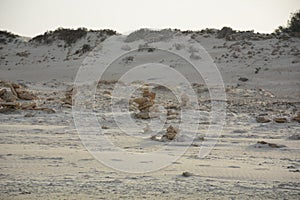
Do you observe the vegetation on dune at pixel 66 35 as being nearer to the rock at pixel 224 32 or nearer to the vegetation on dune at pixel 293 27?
→ the rock at pixel 224 32

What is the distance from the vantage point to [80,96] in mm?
9516

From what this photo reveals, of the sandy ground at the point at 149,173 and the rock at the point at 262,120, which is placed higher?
the rock at the point at 262,120

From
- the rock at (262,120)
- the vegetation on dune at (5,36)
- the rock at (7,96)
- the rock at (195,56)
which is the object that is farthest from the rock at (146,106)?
the vegetation on dune at (5,36)

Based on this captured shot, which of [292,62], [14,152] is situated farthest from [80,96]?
[292,62]

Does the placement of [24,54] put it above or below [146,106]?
above

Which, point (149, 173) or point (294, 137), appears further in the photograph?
point (294, 137)

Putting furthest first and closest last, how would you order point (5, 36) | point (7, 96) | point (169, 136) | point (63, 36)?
point (5, 36)
point (63, 36)
point (7, 96)
point (169, 136)

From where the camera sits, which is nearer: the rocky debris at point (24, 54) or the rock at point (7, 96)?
the rock at point (7, 96)

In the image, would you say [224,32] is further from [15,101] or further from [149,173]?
[149,173]

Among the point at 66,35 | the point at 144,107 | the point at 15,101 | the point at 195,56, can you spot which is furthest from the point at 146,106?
the point at 66,35

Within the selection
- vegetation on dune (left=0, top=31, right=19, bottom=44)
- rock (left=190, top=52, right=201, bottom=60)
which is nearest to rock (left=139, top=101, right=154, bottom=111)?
rock (left=190, top=52, right=201, bottom=60)

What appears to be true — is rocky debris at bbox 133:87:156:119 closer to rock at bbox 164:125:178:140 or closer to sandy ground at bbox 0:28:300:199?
sandy ground at bbox 0:28:300:199

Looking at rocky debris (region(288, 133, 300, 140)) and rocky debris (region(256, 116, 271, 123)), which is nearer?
rocky debris (region(288, 133, 300, 140))

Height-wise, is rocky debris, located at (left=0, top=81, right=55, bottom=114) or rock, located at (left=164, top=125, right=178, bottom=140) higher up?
rocky debris, located at (left=0, top=81, right=55, bottom=114)
